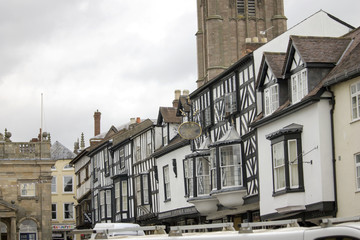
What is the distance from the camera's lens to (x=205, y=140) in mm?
42344

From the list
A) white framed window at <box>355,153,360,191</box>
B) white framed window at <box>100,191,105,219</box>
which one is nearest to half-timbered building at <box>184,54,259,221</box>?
white framed window at <box>355,153,360,191</box>

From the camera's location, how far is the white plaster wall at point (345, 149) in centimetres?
2811

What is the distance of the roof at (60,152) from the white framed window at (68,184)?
11.2 ft

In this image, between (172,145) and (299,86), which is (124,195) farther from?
(299,86)

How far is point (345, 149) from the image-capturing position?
28.7 m

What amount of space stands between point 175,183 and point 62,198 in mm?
48203

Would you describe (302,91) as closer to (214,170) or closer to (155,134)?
(214,170)

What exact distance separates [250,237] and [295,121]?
52.9ft

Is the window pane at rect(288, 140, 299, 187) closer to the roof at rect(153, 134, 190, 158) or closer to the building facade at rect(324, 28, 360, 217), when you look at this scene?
the building facade at rect(324, 28, 360, 217)

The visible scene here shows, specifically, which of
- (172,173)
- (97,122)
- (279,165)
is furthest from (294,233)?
(97,122)

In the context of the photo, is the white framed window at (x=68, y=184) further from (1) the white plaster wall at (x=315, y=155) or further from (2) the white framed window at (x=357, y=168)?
(2) the white framed window at (x=357, y=168)

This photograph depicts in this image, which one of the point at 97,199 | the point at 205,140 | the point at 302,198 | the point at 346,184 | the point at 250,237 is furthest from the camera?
the point at 97,199

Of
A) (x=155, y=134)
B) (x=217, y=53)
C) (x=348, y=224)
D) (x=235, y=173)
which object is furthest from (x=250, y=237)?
(x=217, y=53)

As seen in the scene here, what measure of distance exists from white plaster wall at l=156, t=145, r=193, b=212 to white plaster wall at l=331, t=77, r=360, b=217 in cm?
1708
